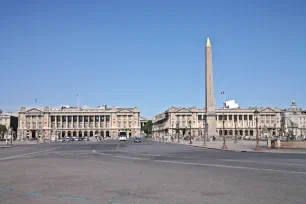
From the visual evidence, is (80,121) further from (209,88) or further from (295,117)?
(209,88)

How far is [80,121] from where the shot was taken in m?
186

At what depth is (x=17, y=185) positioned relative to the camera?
11438 millimetres

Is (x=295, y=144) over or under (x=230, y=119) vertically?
under

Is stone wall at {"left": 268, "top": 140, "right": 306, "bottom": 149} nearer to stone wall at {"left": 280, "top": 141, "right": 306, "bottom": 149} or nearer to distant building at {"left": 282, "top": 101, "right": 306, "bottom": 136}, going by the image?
stone wall at {"left": 280, "top": 141, "right": 306, "bottom": 149}

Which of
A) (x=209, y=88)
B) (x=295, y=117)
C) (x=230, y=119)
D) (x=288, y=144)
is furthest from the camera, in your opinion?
(x=230, y=119)

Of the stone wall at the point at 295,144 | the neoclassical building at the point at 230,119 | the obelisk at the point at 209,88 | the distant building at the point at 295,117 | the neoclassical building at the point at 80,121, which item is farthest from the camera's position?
the neoclassical building at the point at 80,121

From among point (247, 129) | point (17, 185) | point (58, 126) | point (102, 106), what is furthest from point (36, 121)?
point (17, 185)

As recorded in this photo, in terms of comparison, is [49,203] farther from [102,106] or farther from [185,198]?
[102,106]

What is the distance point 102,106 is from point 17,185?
609 ft

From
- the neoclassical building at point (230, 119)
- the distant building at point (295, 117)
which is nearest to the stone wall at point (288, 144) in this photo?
the distant building at point (295, 117)

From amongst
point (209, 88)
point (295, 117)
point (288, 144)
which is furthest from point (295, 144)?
point (295, 117)

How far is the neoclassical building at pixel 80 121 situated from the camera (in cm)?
18075

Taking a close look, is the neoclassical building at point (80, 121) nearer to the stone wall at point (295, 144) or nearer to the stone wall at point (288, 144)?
the stone wall at point (288, 144)

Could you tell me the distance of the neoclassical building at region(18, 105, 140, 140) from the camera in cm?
18075
